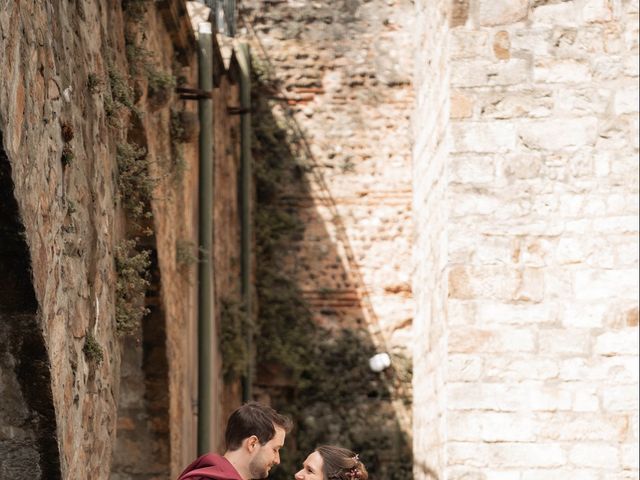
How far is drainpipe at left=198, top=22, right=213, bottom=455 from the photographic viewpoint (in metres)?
8.23

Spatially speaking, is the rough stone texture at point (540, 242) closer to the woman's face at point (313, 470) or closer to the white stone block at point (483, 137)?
the white stone block at point (483, 137)

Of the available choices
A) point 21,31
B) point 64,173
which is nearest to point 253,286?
point 64,173

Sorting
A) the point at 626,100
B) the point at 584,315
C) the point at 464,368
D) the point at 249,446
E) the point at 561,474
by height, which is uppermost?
the point at 626,100

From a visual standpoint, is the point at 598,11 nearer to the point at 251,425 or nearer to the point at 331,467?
the point at 331,467

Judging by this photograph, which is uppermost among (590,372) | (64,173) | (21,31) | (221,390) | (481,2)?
(481,2)

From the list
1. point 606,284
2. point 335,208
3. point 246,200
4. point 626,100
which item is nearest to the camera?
point 606,284

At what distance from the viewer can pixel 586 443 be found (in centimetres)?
612

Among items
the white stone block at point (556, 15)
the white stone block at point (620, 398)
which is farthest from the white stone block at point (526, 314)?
the white stone block at point (556, 15)

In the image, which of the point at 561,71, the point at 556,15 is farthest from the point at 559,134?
the point at 556,15

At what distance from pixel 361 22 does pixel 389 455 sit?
3.81 m

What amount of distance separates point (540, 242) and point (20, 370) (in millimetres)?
3150

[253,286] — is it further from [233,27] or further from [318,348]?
[233,27]

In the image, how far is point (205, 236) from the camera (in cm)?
831

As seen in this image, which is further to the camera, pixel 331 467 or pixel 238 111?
pixel 238 111
